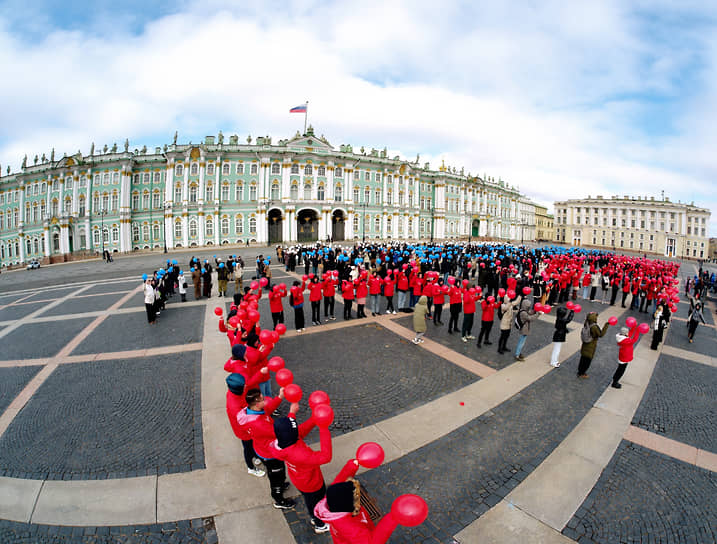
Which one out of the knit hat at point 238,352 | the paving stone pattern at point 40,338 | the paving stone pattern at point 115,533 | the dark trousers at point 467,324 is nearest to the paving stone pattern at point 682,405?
the dark trousers at point 467,324

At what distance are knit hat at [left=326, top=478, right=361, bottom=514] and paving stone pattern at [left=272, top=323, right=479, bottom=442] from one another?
9.98ft

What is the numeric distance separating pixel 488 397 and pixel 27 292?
86.6 ft

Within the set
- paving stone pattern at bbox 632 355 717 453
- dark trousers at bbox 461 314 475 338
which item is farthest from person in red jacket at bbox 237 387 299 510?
dark trousers at bbox 461 314 475 338

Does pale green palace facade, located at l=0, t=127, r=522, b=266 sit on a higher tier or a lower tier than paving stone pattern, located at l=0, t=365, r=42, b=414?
higher

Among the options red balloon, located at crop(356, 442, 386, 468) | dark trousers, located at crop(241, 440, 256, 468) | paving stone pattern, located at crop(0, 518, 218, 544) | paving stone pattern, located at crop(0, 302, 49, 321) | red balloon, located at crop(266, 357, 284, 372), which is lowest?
paving stone pattern, located at crop(0, 518, 218, 544)

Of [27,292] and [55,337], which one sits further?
[27,292]

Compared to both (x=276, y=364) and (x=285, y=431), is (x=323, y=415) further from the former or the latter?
(x=276, y=364)

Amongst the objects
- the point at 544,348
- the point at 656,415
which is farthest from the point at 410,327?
the point at 656,415

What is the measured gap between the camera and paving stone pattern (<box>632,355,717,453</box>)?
5.80 m

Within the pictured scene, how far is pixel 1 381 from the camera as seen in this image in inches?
296

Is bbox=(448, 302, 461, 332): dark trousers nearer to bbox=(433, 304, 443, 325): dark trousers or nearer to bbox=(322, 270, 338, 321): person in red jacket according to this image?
bbox=(433, 304, 443, 325): dark trousers

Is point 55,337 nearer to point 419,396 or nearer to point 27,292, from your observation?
point 419,396

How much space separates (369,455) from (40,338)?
1333cm

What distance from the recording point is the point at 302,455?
3225mm
